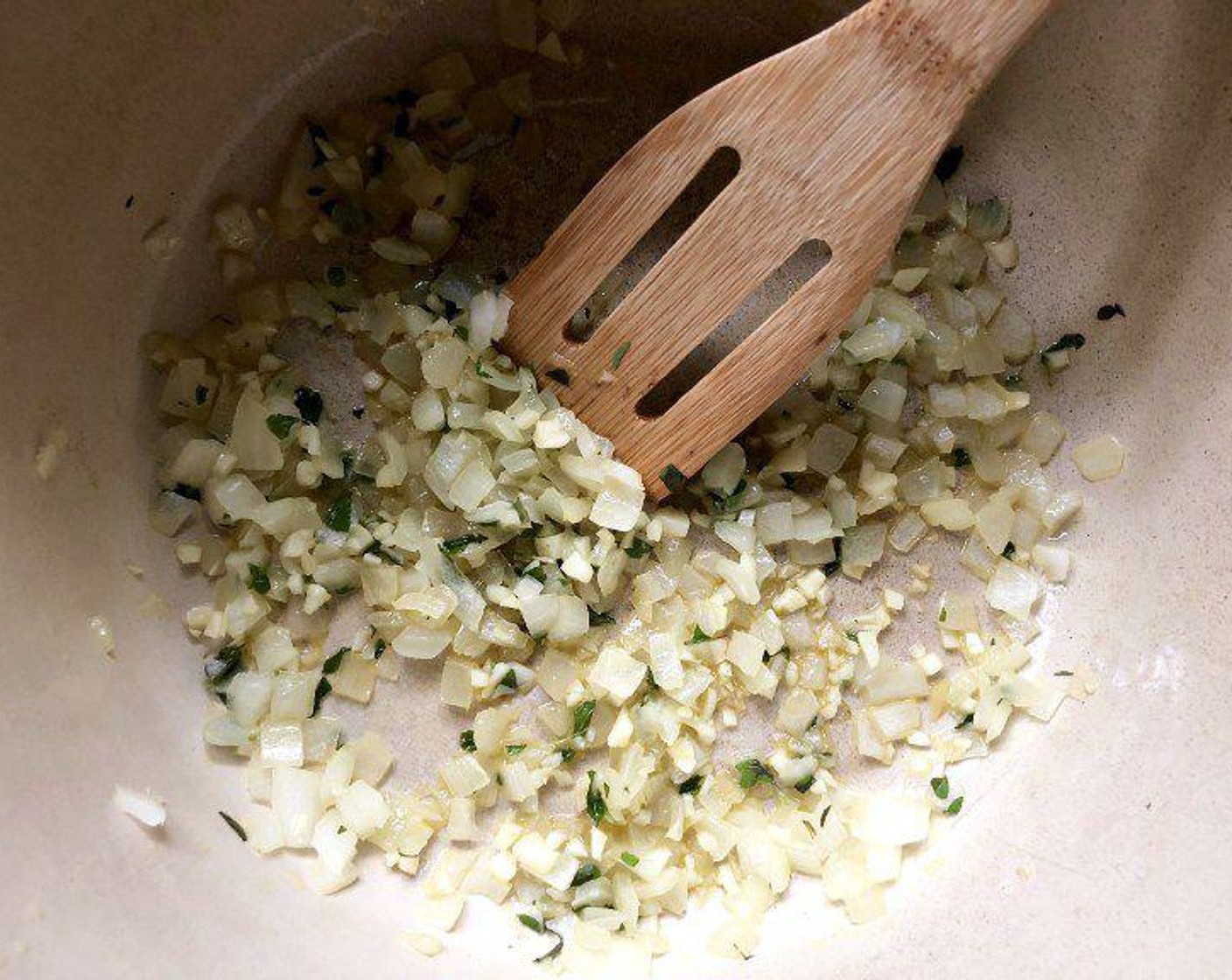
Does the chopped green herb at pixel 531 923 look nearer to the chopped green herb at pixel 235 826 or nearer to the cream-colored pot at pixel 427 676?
the cream-colored pot at pixel 427 676

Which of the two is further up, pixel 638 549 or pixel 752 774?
pixel 638 549

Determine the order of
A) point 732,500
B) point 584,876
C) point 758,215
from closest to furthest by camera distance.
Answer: point 758,215
point 584,876
point 732,500

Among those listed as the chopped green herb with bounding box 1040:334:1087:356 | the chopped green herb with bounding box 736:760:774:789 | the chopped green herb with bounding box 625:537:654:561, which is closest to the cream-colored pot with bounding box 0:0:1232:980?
the chopped green herb with bounding box 1040:334:1087:356

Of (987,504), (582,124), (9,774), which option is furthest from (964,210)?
(9,774)

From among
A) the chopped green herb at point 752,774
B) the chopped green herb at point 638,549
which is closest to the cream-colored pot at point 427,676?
the chopped green herb at point 752,774

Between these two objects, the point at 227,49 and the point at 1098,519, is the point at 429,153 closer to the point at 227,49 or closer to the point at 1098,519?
the point at 227,49

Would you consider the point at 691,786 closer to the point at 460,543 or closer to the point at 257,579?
the point at 460,543

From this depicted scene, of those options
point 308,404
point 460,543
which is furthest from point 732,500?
point 308,404
